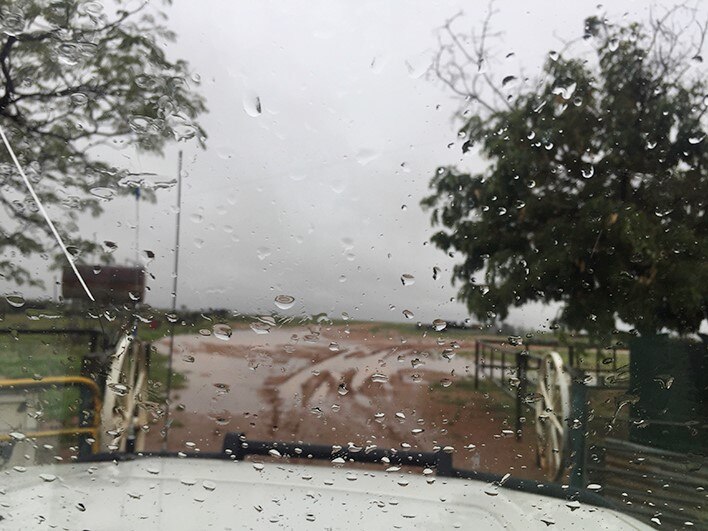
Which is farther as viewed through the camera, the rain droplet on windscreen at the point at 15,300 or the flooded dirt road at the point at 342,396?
the rain droplet on windscreen at the point at 15,300

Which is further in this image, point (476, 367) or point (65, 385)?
point (65, 385)

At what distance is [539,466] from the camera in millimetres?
1913

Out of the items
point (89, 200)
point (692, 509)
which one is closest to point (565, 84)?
point (692, 509)

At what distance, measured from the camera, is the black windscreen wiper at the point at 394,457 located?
1.92 meters

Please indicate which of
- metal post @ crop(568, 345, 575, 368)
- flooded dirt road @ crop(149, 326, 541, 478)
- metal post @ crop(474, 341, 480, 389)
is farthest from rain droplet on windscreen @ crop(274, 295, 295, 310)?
metal post @ crop(568, 345, 575, 368)

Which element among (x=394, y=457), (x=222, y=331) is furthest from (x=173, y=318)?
(x=394, y=457)

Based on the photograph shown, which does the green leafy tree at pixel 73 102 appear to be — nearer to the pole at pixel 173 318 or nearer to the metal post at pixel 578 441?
the pole at pixel 173 318

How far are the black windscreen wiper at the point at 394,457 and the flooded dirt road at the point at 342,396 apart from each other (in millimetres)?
22

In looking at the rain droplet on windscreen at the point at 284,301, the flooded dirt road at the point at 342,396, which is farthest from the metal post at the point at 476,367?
the rain droplet on windscreen at the point at 284,301

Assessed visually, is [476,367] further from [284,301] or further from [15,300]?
[15,300]

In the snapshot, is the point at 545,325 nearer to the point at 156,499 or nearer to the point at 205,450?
the point at 205,450

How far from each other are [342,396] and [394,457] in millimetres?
235

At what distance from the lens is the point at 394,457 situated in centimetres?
192

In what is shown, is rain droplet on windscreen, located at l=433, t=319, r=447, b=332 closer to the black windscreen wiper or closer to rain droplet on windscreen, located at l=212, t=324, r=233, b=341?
the black windscreen wiper
